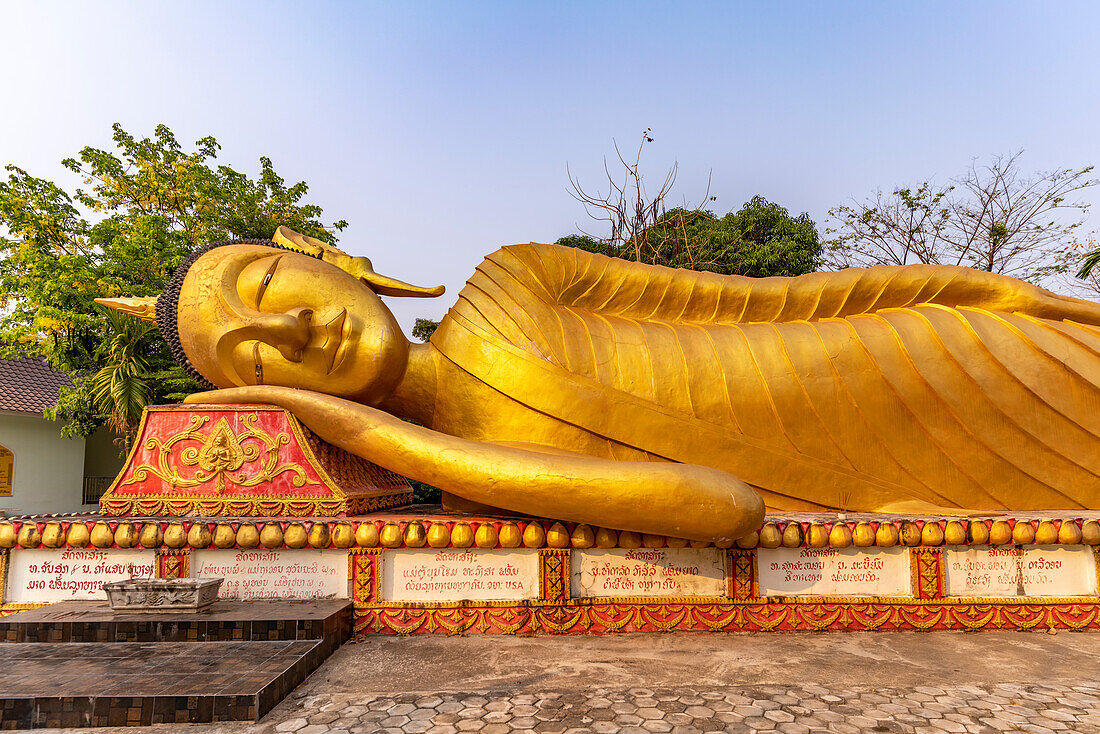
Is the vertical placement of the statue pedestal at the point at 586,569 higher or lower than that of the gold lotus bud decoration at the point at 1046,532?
lower

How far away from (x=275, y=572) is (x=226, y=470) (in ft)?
2.60

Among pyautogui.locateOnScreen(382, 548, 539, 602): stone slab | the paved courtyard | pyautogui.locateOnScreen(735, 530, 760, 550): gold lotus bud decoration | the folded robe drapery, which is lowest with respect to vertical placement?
the paved courtyard

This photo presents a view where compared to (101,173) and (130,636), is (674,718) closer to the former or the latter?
(130,636)

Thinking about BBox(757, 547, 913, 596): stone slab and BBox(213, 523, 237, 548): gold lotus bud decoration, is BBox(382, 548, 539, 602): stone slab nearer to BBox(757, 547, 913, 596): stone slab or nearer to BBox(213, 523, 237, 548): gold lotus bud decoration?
BBox(213, 523, 237, 548): gold lotus bud decoration

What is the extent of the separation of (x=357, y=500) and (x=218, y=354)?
140 cm

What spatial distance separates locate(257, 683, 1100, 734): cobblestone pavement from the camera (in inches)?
96.1

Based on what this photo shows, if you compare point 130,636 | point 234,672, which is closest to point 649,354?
point 234,672

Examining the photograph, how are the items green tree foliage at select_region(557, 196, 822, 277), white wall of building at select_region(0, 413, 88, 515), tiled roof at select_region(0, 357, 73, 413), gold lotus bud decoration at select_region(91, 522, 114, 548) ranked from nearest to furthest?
gold lotus bud decoration at select_region(91, 522, 114, 548) → tiled roof at select_region(0, 357, 73, 413) → white wall of building at select_region(0, 413, 88, 515) → green tree foliage at select_region(557, 196, 822, 277)

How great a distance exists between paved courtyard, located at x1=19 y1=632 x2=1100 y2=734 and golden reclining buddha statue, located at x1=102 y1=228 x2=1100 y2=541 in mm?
1191

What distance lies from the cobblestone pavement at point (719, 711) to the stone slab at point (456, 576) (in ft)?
3.59

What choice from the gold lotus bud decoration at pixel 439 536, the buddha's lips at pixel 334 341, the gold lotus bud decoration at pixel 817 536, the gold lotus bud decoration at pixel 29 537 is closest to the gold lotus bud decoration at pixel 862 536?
the gold lotus bud decoration at pixel 817 536

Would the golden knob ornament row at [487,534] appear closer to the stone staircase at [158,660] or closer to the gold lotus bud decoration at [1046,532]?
the gold lotus bud decoration at [1046,532]

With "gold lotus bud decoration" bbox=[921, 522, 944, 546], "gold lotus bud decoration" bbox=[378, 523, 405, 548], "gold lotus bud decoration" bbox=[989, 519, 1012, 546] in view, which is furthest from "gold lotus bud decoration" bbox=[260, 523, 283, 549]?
"gold lotus bud decoration" bbox=[989, 519, 1012, 546]

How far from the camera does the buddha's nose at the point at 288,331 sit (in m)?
4.34
